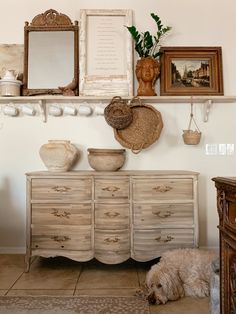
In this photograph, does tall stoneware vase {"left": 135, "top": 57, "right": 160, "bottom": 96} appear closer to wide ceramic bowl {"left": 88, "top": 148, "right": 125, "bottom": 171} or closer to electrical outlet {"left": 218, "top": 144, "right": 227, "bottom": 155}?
wide ceramic bowl {"left": 88, "top": 148, "right": 125, "bottom": 171}

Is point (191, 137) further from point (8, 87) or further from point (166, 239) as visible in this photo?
point (8, 87)

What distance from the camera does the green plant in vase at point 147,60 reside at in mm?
2557

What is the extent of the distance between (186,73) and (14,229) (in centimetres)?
223

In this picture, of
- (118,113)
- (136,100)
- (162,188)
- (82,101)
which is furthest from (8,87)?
(162,188)

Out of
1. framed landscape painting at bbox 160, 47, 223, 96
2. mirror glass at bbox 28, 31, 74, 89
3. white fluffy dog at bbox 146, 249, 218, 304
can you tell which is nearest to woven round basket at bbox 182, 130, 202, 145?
framed landscape painting at bbox 160, 47, 223, 96

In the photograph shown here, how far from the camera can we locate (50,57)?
266 centimetres

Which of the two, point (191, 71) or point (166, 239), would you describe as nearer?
point (166, 239)

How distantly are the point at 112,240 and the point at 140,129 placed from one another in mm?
1017

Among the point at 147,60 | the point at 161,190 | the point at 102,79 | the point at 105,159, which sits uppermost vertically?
the point at 147,60

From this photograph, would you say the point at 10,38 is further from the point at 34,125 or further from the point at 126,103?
the point at 126,103

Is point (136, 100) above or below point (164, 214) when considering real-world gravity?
above

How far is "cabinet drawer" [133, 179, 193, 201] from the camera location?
2234 millimetres

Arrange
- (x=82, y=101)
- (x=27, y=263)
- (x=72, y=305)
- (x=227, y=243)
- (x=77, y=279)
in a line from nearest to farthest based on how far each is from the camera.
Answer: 1. (x=227, y=243)
2. (x=72, y=305)
3. (x=77, y=279)
4. (x=27, y=263)
5. (x=82, y=101)

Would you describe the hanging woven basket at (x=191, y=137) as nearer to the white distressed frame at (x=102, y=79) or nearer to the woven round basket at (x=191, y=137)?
the woven round basket at (x=191, y=137)
